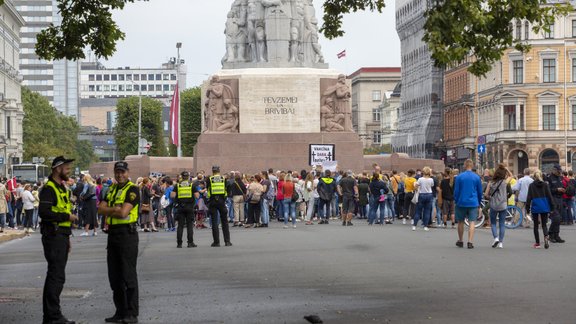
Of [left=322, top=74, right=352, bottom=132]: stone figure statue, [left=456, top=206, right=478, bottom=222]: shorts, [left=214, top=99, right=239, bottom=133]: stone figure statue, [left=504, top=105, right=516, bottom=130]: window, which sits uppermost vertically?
[left=504, top=105, right=516, bottom=130]: window

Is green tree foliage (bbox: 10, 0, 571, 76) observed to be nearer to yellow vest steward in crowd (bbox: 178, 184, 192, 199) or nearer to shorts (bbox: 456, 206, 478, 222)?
shorts (bbox: 456, 206, 478, 222)

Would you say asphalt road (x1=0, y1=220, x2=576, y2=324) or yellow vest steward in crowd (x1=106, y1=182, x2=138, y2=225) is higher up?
yellow vest steward in crowd (x1=106, y1=182, x2=138, y2=225)

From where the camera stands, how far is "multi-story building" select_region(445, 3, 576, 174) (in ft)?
324

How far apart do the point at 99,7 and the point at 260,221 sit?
20556mm

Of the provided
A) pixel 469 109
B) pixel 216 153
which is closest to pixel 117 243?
pixel 216 153

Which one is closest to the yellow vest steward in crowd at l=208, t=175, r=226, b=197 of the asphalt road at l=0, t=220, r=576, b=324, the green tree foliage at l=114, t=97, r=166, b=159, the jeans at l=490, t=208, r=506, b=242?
the asphalt road at l=0, t=220, r=576, b=324

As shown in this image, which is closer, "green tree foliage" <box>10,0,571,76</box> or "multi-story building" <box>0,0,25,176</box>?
"green tree foliage" <box>10,0,571,76</box>

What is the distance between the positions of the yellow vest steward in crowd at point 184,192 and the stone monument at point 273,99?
1916 cm

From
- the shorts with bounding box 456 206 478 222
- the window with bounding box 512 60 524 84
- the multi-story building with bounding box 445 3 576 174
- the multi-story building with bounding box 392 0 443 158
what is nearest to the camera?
the shorts with bounding box 456 206 478 222

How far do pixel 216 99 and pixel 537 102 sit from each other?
54650 mm

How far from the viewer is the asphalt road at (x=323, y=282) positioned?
14930 mm

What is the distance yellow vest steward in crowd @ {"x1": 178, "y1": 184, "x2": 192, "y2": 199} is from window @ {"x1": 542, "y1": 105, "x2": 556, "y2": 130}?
243ft

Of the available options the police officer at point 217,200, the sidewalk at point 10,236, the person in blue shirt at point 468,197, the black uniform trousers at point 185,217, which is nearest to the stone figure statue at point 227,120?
the sidewalk at point 10,236

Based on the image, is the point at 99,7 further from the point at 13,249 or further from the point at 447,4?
the point at 13,249
